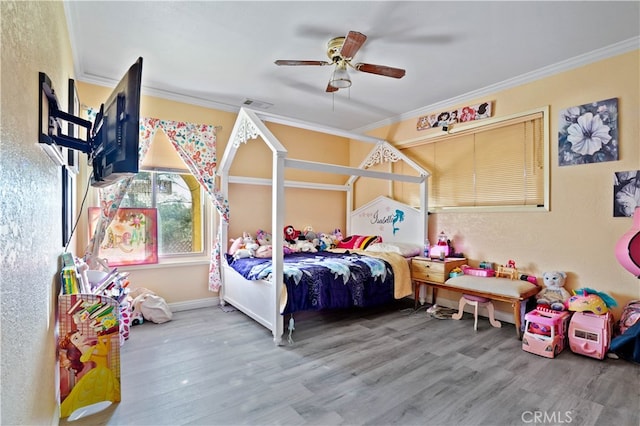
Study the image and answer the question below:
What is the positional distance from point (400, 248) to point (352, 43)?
2.48 m

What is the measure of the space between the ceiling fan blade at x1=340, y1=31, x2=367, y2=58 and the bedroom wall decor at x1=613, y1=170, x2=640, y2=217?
2.50 metres

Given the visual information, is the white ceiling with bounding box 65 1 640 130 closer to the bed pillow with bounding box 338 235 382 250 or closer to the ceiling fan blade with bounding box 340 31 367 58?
the ceiling fan blade with bounding box 340 31 367 58

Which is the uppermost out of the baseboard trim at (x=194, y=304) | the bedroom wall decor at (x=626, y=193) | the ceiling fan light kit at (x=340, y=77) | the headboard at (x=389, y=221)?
the ceiling fan light kit at (x=340, y=77)

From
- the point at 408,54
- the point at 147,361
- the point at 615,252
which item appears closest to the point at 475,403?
the point at 615,252

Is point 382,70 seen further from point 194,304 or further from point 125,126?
point 194,304

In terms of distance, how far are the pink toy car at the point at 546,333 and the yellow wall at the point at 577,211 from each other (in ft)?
1.80

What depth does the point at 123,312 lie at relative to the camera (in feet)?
9.30

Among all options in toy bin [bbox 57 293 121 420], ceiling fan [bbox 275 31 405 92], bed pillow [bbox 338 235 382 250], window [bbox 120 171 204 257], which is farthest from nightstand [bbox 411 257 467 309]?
toy bin [bbox 57 293 121 420]

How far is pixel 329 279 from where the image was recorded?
10.2ft

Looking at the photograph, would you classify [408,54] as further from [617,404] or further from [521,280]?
[617,404]

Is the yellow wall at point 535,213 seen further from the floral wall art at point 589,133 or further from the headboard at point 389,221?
the headboard at point 389,221

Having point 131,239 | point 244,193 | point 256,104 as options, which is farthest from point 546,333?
point 131,239

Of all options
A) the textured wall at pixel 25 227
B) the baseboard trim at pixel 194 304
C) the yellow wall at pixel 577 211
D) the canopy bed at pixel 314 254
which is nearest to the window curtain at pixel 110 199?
the canopy bed at pixel 314 254

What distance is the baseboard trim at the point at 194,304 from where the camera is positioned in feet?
12.3
